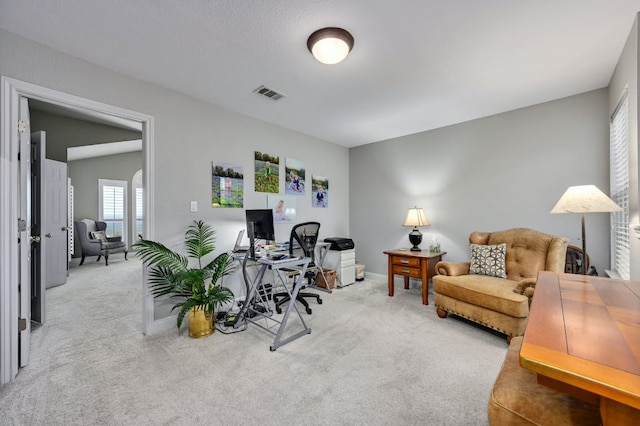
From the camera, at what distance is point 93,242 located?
602cm

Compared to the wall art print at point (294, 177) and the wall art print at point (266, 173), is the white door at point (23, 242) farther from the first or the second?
the wall art print at point (294, 177)

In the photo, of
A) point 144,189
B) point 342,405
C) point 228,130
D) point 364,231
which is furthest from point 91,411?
point 364,231

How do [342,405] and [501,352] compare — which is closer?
[342,405]

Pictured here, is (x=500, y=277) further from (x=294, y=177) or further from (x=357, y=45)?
(x=294, y=177)

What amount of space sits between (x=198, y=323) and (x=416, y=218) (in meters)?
3.07

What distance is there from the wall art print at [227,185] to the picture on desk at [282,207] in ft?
1.60

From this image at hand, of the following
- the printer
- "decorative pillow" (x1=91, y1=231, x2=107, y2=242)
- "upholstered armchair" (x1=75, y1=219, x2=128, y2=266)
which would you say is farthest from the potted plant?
"decorative pillow" (x1=91, y1=231, x2=107, y2=242)

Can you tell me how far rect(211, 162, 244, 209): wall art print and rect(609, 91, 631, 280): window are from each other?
3.70 m

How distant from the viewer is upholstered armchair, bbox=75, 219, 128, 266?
598 centimetres

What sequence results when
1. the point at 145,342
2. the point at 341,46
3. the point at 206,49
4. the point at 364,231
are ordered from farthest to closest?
the point at 364,231, the point at 145,342, the point at 206,49, the point at 341,46

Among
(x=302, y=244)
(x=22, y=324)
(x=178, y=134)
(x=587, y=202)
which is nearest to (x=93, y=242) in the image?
(x=22, y=324)

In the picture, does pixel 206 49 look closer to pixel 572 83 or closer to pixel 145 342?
pixel 145 342

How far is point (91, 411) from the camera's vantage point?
1.62 m

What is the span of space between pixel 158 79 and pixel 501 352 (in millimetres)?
3971
